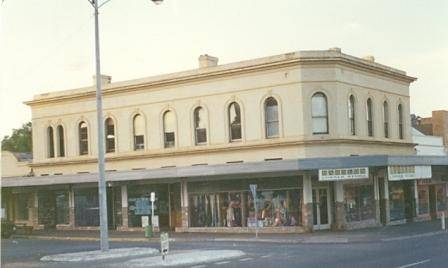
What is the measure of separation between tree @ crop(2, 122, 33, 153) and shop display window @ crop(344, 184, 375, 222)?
5983 cm

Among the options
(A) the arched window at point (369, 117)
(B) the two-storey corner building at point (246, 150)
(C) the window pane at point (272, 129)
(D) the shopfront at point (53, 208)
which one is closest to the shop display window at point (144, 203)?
(B) the two-storey corner building at point (246, 150)

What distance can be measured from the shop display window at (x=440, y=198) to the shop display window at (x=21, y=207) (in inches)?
1103

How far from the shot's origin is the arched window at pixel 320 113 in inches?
1346

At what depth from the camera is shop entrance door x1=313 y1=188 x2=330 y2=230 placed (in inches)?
1316

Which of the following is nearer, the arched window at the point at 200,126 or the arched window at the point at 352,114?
the arched window at the point at 352,114

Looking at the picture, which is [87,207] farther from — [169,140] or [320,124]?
[320,124]

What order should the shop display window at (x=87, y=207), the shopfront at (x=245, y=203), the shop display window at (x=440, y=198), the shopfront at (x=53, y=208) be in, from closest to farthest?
the shopfront at (x=245, y=203) < the shop display window at (x=87, y=207) < the shopfront at (x=53, y=208) < the shop display window at (x=440, y=198)

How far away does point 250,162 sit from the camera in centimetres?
3316

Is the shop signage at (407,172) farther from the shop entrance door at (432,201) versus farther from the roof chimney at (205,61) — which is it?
the roof chimney at (205,61)

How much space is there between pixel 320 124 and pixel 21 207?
23875 millimetres

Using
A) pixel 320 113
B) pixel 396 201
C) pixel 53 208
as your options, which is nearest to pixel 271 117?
pixel 320 113

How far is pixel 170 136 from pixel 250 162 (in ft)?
24.3

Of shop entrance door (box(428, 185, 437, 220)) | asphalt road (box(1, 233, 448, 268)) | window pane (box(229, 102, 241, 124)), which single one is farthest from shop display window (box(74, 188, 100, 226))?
shop entrance door (box(428, 185, 437, 220))

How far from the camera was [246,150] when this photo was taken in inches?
1395
